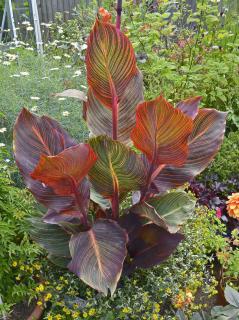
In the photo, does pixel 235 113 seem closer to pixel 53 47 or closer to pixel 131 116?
pixel 131 116

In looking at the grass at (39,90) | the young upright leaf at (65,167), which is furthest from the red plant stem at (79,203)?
the grass at (39,90)

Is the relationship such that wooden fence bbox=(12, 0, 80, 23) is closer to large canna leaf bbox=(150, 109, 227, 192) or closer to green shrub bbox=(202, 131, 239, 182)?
green shrub bbox=(202, 131, 239, 182)

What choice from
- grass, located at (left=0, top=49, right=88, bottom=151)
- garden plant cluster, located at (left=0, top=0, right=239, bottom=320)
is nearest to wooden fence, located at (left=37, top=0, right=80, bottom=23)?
grass, located at (left=0, top=49, right=88, bottom=151)

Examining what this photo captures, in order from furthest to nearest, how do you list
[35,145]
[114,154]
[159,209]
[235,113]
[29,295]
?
[235,113]
[29,295]
[159,209]
[35,145]
[114,154]

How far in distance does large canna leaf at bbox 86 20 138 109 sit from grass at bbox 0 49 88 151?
4.81ft

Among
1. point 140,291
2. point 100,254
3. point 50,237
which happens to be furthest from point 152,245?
point 50,237

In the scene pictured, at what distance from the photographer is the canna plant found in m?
1.53

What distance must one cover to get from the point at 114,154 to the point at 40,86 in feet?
7.33

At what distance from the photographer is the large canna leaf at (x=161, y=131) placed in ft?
4.81

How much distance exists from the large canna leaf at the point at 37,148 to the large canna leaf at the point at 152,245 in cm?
39

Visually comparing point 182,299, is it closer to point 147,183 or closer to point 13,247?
point 147,183

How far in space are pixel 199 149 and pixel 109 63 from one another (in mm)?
514

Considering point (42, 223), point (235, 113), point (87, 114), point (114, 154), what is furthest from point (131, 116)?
point (235, 113)

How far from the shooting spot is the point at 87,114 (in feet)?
6.29
